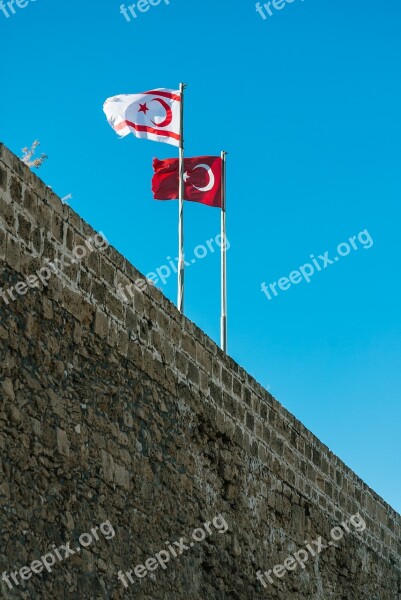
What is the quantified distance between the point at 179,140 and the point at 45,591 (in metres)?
7.76

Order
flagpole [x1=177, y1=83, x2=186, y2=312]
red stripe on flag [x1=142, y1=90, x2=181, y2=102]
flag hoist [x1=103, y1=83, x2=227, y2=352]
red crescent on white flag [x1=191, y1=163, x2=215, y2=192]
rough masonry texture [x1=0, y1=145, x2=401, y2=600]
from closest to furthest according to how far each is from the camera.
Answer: rough masonry texture [x1=0, y1=145, x2=401, y2=600], flagpole [x1=177, y1=83, x2=186, y2=312], flag hoist [x1=103, y1=83, x2=227, y2=352], red stripe on flag [x1=142, y1=90, x2=181, y2=102], red crescent on white flag [x1=191, y1=163, x2=215, y2=192]

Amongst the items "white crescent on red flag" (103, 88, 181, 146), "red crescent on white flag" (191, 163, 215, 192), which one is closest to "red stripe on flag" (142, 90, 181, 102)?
"white crescent on red flag" (103, 88, 181, 146)

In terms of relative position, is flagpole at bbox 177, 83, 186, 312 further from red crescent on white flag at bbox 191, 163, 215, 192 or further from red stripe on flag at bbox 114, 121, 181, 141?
red crescent on white flag at bbox 191, 163, 215, 192

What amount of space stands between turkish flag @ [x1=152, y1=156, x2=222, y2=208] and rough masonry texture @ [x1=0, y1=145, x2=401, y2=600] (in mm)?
4194

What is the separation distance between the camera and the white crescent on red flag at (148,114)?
12766mm

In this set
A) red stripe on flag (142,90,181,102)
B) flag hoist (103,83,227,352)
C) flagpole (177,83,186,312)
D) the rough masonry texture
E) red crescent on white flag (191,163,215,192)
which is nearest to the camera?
the rough masonry texture

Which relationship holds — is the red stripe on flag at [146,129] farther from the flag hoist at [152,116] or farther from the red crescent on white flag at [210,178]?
the red crescent on white flag at [210,178]

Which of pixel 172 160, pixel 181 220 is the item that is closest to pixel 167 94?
pixel 172 160

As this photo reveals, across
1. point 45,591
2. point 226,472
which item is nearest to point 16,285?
point 45,591

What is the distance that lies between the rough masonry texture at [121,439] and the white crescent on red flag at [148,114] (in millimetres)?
4381

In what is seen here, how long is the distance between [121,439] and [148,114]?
21.9 feet

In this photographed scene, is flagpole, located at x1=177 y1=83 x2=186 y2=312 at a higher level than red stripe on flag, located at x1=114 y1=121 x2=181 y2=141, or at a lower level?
lower

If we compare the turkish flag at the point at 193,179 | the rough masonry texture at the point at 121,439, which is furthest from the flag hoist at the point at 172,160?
the rough masonry texture at the point at 121,439

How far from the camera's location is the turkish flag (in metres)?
13.1
